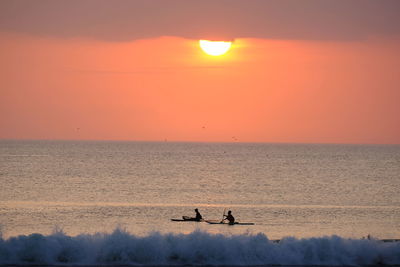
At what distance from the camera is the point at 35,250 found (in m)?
27.3

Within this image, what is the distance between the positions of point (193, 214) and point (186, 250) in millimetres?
32905

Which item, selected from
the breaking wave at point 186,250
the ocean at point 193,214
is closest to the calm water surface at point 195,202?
the ocean at point 193,214

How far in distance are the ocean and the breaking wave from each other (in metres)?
0.04

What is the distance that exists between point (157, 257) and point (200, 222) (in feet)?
74.3

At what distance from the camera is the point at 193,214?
60.8m

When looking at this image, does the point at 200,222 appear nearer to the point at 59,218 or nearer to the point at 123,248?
the point at 59,218

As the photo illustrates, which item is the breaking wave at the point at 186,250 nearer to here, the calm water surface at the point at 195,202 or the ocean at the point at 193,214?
the ocean at the point at 193,214

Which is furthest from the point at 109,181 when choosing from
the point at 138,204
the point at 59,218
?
the point at 59,218

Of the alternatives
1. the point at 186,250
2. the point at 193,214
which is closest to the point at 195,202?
the point at 193,214

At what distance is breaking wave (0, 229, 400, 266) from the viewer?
27344 mm

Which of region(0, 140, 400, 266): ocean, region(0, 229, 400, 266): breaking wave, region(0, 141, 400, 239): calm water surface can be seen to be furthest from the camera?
region(0, 141, 400, 239): calm water surface

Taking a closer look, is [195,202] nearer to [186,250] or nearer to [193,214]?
[193,214]

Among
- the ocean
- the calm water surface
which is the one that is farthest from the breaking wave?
the calm water surface

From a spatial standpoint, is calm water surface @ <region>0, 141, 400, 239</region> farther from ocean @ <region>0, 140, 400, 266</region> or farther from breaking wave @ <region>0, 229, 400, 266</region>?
breaking wave @ <region>0, 229, 400, 266</region>
